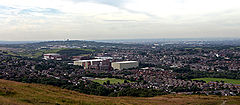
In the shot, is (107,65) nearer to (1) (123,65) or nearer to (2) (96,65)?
(2) (96,65)

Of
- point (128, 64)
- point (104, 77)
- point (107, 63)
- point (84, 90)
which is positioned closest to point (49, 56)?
point (107, 63)

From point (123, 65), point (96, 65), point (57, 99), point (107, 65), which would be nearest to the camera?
point (57, 99)

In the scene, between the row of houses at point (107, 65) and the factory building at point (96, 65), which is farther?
the factory building at point (96, 65)

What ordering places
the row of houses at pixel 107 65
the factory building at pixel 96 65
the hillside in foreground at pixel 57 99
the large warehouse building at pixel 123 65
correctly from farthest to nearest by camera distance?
the factory building at pixel 96 65 → the row of houses at pixel 107 65 → the large warehouse building at pixel 123 65 → the hillside in foreground at pixel 57 99

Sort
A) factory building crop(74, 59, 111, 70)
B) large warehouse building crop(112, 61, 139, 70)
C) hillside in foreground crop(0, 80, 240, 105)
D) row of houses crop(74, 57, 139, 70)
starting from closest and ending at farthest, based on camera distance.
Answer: hillside in foreground crop(0, 80, 240, 105) → large warehouse building crop(112, 61, 139, 70) → row of houses crop(74, 57, 139, 70) → factory building crop(74, 59, 111, 70)

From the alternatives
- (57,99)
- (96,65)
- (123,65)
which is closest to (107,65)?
(96,65)

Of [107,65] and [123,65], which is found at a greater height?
[123,65]

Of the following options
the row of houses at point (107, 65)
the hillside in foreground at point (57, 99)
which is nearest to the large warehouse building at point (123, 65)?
the row of houses at point (107, 65)

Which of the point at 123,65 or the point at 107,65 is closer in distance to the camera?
the point at 123,65

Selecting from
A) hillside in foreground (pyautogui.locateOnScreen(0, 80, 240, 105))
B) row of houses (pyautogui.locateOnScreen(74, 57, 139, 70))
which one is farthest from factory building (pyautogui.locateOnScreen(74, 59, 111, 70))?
hillside in foreground (pyautogui.locateOnScreen(0, 80, 240, 105))

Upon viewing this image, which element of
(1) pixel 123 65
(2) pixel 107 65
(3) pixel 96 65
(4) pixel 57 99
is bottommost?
(3) pixel 96 65

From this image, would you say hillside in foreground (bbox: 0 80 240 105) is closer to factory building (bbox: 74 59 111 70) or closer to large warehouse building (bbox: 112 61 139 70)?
large warehouse building (bbox: 112 61 139 70)

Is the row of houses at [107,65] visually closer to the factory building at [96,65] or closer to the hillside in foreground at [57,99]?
the factory building at [96,65]
